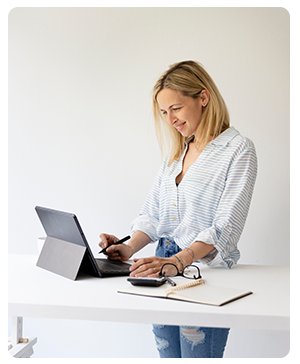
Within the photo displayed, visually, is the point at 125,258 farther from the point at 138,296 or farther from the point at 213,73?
the point at 213,73

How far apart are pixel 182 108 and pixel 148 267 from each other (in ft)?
2.16

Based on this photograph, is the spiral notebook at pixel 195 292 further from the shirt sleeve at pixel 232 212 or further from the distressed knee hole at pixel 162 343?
the distressed knee hole at pixel 162 343

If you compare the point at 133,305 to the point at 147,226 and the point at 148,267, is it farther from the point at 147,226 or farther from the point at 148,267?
the point at 147,226

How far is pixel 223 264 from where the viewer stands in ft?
3.65

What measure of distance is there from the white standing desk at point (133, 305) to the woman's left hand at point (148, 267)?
0.04 meters

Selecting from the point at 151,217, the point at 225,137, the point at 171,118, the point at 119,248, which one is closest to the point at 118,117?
the point at 171,118

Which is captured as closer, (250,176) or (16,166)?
(250,176)

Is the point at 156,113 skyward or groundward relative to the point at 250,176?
skyward

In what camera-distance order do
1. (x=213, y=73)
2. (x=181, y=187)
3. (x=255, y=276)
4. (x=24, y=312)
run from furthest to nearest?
1. (x=213, y=73)
2. (x=181, y=187)
3. (x=255, y=276)
4. (x=24, y=312)

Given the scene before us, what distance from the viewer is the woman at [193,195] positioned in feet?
3.35

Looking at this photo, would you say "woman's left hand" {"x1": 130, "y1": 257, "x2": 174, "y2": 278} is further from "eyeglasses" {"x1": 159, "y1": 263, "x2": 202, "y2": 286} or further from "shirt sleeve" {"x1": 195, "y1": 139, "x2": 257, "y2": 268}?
"shirt sleeve" {"x1": 195, "y1": 139, "x2": 257, "y2": 268}

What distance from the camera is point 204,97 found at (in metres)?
1.33
